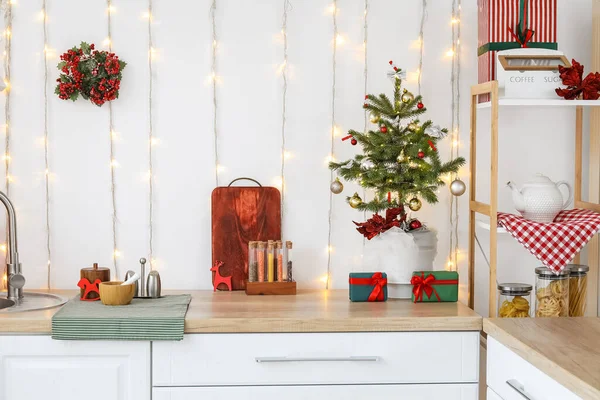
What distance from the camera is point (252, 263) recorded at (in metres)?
2.47

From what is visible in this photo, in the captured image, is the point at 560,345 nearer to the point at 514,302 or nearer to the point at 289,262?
the point at 514,302

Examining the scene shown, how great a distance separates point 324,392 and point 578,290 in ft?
2.84

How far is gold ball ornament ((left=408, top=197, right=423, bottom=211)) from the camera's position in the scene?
2.42 metres

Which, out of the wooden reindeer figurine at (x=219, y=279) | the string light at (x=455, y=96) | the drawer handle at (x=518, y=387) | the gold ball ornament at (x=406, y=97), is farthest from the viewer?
the string light at (x=455, y=96)

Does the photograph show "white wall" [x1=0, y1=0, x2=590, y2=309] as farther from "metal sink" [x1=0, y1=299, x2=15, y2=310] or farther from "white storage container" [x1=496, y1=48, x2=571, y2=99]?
"white storage container" [x1=496, y1=48, x2=571, y2=99]

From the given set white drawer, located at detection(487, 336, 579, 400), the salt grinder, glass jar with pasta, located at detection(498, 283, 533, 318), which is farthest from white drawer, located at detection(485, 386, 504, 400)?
the salt grinder

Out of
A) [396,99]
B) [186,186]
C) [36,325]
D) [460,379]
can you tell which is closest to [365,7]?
[396,99]

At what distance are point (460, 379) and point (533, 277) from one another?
27.9 inches

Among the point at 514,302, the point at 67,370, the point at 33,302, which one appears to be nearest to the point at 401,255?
the point at 514,302

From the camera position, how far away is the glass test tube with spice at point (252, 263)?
97.1 inches

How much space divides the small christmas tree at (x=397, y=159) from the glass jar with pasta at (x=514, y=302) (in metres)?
0.36

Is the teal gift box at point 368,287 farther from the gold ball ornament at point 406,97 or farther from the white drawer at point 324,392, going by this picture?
the gold ball ornament at point 406,97

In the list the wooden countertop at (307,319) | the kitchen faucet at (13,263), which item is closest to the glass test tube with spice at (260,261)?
the wooden countertop at (307,319)

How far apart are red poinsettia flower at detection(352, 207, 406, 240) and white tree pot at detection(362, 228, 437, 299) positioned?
0.02 metres
